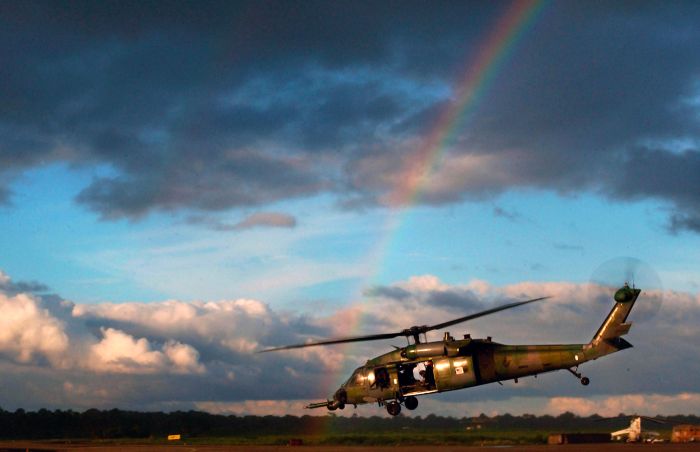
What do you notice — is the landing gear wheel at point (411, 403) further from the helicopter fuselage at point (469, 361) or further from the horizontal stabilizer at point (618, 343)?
the horizontal stabilizer at point (618, 343)

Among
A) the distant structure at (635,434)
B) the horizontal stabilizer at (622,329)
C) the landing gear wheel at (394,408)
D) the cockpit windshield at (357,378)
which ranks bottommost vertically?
the distant structure at (635,434)

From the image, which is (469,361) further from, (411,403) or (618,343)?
(618,343)

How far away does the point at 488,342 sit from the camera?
60.5 metres

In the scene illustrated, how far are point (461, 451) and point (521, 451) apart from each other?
4406mm

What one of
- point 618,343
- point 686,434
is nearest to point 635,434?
point 686,434

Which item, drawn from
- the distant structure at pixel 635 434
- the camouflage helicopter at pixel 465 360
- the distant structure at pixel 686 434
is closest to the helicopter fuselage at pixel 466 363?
the camouflage helicopter at pixel 465 360

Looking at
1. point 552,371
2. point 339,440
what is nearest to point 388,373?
point 552,371

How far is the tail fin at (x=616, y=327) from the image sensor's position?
5778 cm

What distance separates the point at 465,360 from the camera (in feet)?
197

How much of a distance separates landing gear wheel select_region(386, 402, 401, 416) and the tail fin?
15.4 m

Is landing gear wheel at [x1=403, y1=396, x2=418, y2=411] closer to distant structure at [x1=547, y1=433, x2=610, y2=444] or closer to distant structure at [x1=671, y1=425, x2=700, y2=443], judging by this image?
distant structure at [x1=547, y1=433, x2=610, y2=444]

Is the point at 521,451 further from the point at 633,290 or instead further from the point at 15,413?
the point at 15,413

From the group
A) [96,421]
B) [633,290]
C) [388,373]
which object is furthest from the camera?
[96,421]

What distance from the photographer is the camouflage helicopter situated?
58.2 meters
